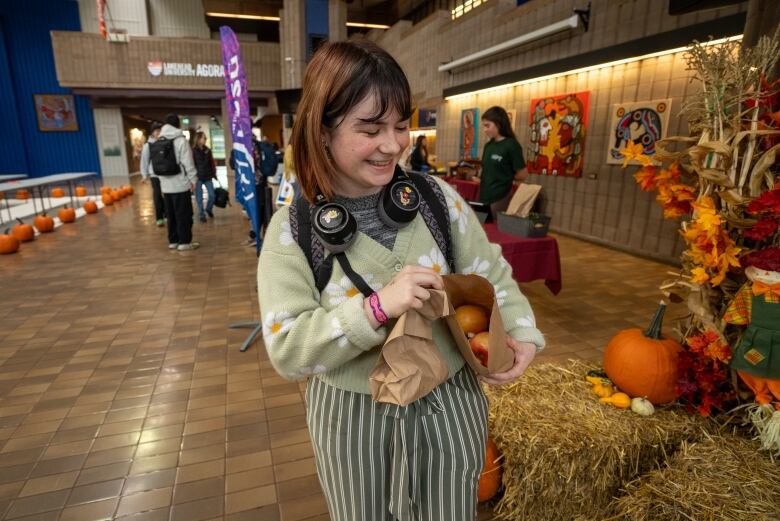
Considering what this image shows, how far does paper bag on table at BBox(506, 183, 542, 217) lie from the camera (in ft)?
12.8

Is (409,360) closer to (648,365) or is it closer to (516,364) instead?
(516,364)

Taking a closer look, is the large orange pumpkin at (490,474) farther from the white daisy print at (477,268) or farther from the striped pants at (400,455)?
the white daisy print at (477,268)

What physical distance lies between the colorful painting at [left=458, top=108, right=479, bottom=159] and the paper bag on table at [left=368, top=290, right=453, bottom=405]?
410 inches

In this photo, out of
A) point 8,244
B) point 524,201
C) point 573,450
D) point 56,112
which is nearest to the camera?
point 573,450

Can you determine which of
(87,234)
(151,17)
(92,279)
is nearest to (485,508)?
(92,279)

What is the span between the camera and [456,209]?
3.92 feet

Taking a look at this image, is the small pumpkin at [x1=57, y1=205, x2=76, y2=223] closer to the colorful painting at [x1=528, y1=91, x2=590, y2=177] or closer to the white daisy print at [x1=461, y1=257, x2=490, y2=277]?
the colorful painting at [x1=528, y1=91, x2=590, y2=177]

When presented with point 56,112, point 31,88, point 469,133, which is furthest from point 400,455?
point 31,88

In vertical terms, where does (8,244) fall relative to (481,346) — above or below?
below

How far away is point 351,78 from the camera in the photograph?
0.94 metres

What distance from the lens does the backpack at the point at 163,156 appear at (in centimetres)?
609

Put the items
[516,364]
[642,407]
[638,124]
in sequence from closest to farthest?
[516,364]
[642,407]
[638,124]

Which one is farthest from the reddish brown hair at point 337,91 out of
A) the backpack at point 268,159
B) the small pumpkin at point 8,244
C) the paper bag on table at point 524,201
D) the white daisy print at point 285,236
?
the small pumpkin at point 8,244

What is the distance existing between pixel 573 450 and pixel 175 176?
635 centimetres
